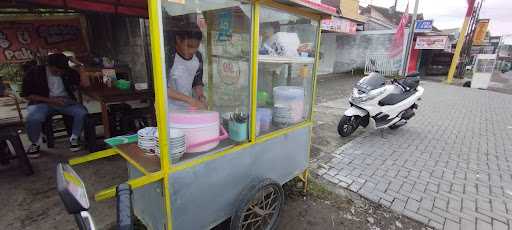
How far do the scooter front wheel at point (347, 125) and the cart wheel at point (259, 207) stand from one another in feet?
9.09

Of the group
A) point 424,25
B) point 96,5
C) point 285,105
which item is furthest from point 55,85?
point 424,25

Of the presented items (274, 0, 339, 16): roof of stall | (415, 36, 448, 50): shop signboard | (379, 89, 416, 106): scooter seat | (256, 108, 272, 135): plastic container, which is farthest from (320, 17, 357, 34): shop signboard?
(256, 108, 272, 135): plastic container

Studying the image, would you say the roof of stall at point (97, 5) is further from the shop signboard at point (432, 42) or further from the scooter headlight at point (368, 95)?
the shop signboard at point (432, 42)

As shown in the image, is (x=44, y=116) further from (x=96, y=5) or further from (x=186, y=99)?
(x=186, y=99)

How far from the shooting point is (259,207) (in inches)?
88.1

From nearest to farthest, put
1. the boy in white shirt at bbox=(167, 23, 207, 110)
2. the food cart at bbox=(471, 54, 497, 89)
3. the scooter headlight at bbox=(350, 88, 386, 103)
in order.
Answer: the boy in white shirt at bbox=(167, 23, 207, 110) < the scooter headlight at bbox=(350, 88, 386, 103) < the food cart at bbox=(471, 54, 497, 89)

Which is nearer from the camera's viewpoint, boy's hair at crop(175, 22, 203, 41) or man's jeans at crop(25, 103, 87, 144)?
boy's hair at crop(175, 22, 203, 41)

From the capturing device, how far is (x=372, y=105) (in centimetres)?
464

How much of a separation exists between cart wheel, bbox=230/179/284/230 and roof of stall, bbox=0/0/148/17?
132 inches

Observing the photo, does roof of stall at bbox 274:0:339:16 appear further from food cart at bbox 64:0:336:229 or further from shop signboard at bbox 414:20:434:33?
shop signboard at bbox 414:20:434:33

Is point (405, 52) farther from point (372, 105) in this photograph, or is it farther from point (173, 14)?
point (173, 14)

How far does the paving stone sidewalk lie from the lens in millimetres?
2736

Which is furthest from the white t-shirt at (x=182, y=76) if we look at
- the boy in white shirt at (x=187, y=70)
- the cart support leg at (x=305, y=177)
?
the cart support leg at (x=305, y=177)

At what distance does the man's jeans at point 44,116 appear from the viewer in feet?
11.0
